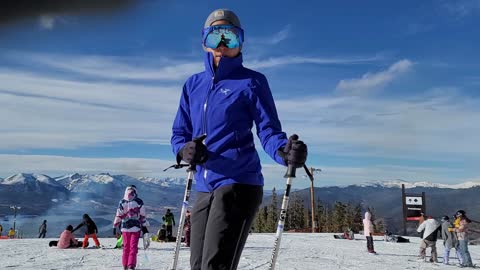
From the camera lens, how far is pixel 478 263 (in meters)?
15.1

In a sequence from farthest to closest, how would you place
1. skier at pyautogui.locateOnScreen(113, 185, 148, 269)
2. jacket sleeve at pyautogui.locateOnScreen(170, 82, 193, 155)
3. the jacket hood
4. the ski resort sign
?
the ski resort sign, the jacket hood, skier at pyautogui.locateOnScreen(113, 185, 148, 269), jacket sleeve at pyautogui.locateOnScreen(170, 82, 193, 155)

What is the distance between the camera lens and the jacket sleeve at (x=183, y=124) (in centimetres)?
316

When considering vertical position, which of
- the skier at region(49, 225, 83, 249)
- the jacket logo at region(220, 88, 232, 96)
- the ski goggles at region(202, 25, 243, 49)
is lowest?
→ the skier at region(49, 225, 83, 249)

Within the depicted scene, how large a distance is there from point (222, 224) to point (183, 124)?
833 millimetres

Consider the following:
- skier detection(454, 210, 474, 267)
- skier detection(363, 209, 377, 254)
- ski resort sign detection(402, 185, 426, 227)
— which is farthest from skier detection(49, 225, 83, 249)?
ski resort sign detection(402, 185, 426, 227)

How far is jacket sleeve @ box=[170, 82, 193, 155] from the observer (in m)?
3.16

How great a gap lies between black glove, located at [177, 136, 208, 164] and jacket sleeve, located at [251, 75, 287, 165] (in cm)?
36

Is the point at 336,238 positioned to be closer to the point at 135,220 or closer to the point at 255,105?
the point at 135,220

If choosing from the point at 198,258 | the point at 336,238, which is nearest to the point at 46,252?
the point at 198,258

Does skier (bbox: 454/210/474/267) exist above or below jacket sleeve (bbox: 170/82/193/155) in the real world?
below

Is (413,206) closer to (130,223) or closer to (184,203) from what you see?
(130,223)

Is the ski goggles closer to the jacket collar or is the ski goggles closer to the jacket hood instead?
the jacket collar

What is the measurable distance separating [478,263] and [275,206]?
343 ft

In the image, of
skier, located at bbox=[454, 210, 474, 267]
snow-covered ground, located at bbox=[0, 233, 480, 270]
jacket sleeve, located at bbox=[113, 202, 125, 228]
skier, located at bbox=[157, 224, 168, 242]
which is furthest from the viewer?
skier, located at bbox=[157, 224, 168, 242]
